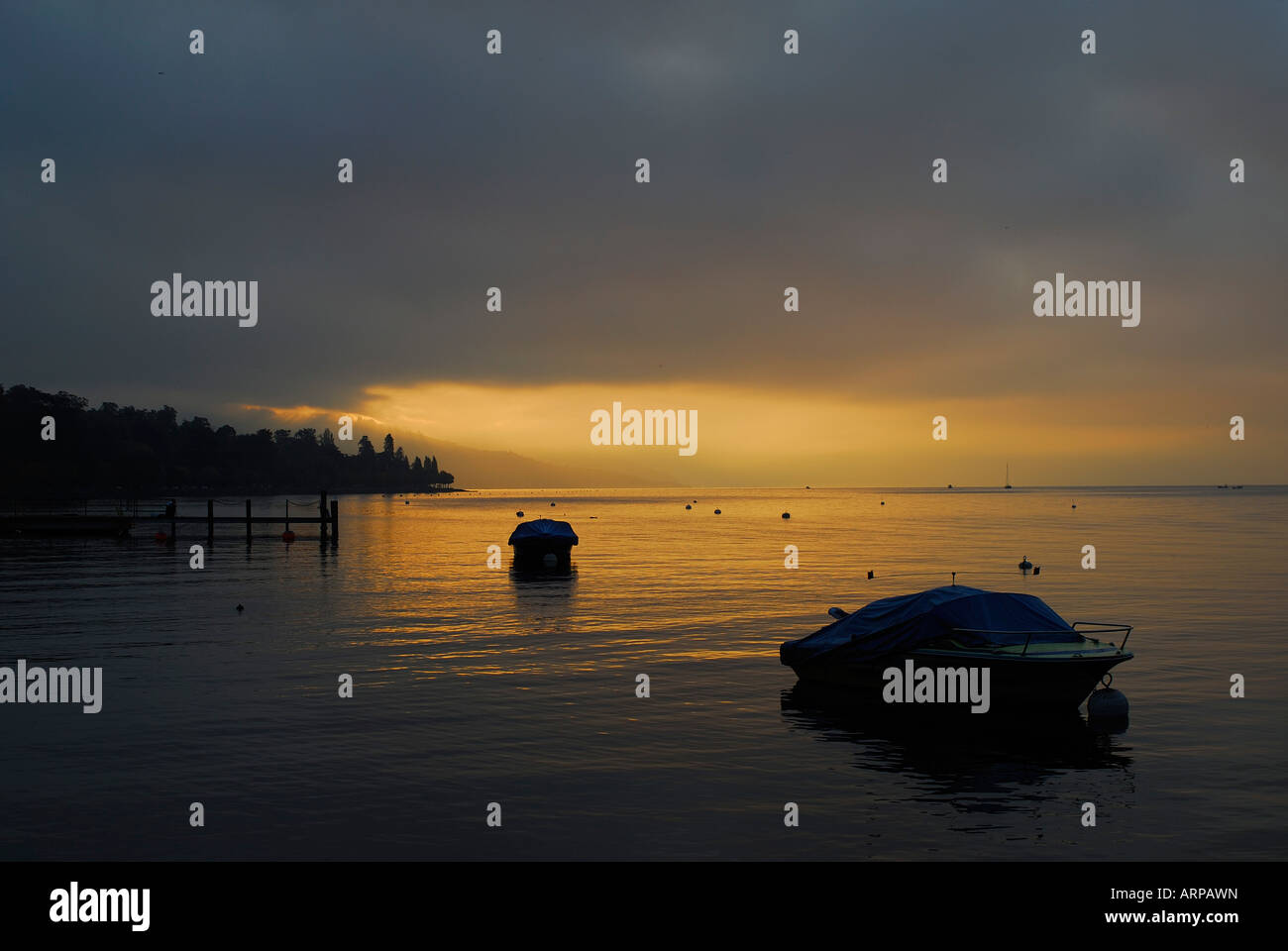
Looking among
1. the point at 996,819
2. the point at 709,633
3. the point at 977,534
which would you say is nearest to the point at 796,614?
the point at 709,633

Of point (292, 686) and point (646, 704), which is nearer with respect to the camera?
point (646, 704)

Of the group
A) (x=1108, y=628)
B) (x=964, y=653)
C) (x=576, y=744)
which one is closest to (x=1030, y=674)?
(x=964, y=653)

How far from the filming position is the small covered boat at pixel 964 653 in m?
25.8

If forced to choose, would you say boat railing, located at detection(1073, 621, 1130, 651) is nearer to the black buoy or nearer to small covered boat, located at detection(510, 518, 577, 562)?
the black buoy

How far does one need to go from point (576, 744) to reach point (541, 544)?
56.7m

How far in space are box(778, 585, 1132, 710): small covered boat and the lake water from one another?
1.40 m

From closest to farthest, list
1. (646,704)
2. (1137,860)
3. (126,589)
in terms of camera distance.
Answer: (1137,860), (646,704), (126,589)

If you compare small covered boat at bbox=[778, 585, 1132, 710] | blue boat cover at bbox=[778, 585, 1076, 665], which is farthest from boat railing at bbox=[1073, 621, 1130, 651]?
blue boat cover at bbox=[778, 585, 1076, 665]

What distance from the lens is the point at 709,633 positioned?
41.8 m

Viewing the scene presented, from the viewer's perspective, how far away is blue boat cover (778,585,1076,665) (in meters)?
26.9

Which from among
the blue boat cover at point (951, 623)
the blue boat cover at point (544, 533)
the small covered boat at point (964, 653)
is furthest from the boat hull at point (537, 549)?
the blue boat cover at point (951, 623)

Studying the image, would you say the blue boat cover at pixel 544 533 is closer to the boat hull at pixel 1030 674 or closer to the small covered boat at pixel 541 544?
the small covered boat at pixel 541 544
